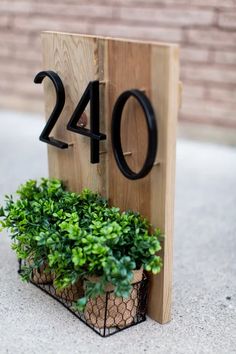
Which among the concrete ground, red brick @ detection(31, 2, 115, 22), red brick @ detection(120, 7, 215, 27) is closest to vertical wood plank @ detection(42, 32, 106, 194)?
the concrete ground

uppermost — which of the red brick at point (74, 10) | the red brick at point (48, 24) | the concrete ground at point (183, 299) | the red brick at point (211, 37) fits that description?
the red brick at point (74, 10)

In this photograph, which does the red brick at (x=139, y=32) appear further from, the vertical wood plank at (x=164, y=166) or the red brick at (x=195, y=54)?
the vertical wood plank at (x=164, y=166)

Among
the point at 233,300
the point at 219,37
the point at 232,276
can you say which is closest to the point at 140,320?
the point at 233,300

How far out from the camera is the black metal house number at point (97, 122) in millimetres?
2105

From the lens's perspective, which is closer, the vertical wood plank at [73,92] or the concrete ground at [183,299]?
the concrete ground at [183,299]

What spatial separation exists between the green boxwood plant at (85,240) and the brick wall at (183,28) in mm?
2473

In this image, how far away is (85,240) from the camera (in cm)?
215

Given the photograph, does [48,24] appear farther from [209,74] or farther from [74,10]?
[209,74]

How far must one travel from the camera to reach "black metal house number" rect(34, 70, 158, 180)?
211cm

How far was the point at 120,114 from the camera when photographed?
2.24m

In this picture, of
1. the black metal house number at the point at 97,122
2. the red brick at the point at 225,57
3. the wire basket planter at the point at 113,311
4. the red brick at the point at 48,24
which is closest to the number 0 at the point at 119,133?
the black metal house number at the point at 97,122

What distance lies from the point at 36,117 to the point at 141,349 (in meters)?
3.64

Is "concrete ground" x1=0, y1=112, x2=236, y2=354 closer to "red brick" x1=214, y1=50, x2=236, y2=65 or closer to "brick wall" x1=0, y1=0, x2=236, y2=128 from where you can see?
"brick wall" x1=0, y1=0, x2=236, y2=128

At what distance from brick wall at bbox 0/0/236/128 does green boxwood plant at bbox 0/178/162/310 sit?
247cm
